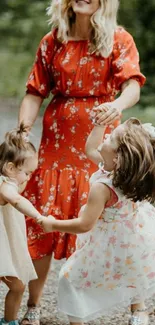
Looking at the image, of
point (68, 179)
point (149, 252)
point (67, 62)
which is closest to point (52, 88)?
point (67, 62)

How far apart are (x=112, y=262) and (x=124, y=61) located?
1.02 metres

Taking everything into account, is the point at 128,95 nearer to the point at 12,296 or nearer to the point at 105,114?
the point at 105,114

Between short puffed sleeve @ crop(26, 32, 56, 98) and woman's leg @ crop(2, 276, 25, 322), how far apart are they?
0.99m

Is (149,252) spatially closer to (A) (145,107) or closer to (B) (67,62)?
(B) (67,62)

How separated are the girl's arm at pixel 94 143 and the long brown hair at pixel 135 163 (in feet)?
0.89

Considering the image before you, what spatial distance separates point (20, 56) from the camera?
1200cm

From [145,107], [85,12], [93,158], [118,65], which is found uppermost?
[85,12]

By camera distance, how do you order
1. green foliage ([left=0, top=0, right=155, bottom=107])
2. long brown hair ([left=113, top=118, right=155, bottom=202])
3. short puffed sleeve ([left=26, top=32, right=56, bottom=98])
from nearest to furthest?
long brown hair ([left=113, top=118, right=155, bottom=202]) → short puffed sleeve ([left=26, top=32, right=56, bottom=98]) → green foliage ([left=0, top=0, right=155, bottom=107])

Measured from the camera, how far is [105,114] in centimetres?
368

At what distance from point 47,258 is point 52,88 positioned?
860 mm

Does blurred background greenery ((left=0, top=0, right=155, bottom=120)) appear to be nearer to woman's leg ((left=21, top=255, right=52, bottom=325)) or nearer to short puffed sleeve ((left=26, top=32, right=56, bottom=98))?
short puffed sleeve ((left=26, top=32, right=56, bottom=98))

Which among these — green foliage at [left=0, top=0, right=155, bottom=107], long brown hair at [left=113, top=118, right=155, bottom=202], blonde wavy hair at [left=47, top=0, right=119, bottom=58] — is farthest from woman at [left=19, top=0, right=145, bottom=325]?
green foliage at [left=0, top=0, right=155, bottom=107]

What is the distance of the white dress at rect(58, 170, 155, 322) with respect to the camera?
3.52m

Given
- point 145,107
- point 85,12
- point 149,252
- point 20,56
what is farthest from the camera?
point 20,56
